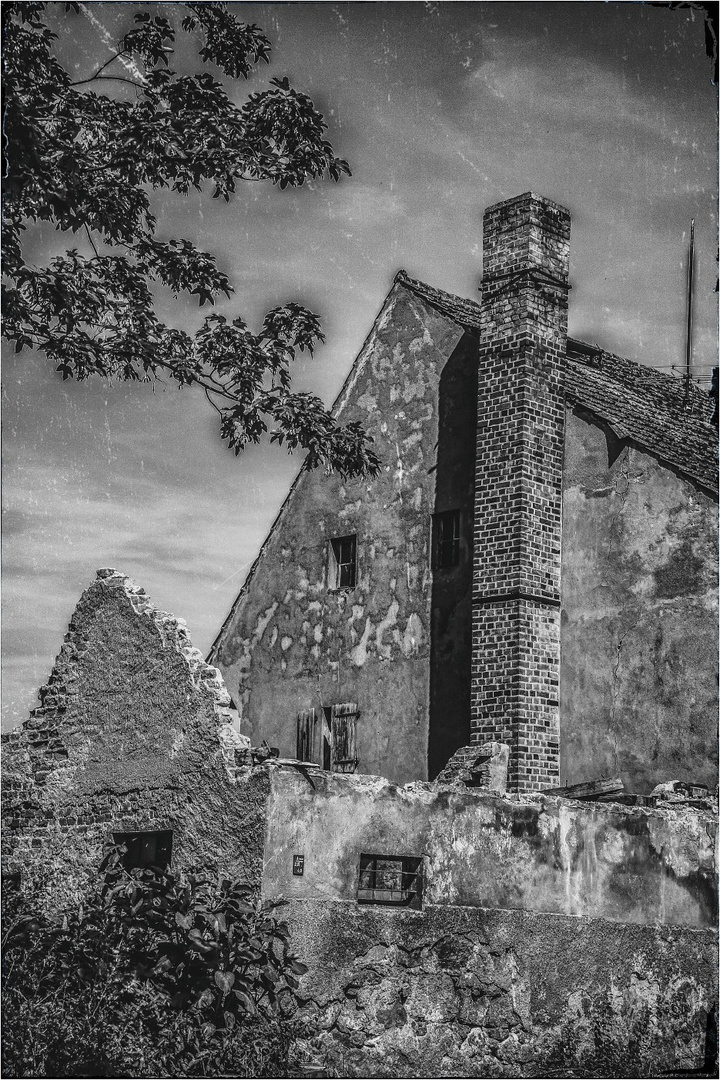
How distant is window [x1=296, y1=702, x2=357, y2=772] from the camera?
716 inches

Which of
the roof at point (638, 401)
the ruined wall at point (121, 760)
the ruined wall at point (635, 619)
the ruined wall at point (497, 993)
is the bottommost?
the ruined wall at point (497, 993)

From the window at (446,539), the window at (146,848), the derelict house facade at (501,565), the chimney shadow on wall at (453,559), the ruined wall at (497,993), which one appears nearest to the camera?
the ruined wall at (497,993)

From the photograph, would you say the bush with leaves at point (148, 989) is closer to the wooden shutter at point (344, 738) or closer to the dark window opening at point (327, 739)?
the wooden shutter at point (344, 738)

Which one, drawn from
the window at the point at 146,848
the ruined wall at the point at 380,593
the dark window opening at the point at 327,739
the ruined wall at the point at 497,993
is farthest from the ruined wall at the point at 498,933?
the dark window opening at the point at 327,739

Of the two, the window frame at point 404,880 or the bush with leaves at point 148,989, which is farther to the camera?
the window frame at point 404,880

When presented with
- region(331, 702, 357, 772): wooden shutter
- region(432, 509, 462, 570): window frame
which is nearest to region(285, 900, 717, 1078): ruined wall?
region(432, 509, 462, 570): window frame

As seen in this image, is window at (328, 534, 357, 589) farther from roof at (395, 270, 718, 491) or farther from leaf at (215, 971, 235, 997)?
leaf at (215, 971, 235, 997)

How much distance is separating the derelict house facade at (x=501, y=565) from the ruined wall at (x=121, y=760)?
4897 millimetres

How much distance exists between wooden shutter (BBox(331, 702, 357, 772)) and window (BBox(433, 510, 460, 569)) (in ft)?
8.13

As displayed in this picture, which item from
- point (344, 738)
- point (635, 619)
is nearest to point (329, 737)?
point (344, 738)

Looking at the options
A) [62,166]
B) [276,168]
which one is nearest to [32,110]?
[62,166]

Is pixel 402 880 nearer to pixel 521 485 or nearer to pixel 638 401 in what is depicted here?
pixel 521 485

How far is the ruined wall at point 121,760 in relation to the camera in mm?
10898

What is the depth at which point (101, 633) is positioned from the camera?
1277 cm
